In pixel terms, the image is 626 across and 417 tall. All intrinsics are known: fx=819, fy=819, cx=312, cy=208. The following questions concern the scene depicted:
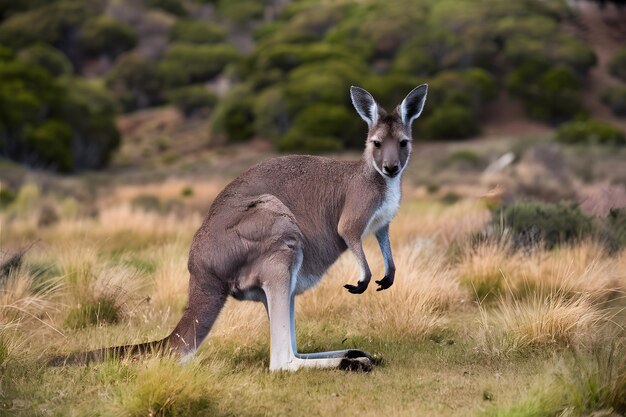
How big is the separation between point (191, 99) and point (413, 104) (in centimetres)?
6369

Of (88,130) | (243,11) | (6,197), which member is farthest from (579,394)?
(243,11)

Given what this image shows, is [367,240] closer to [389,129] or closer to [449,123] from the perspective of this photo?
[389,129]

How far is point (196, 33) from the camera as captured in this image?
3346 inches


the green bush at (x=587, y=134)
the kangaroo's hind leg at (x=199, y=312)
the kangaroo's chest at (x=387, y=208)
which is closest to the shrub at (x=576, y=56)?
the green bush at (x=587, y=134)

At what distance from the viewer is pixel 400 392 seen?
5707mm

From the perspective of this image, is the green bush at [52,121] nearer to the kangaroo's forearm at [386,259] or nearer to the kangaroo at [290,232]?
the kangaroo at [290,232]

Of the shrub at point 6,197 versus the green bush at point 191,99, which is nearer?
the shrub at point 6,197

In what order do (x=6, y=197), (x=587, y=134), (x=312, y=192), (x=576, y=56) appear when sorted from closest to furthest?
(x=312, y=192) < (x=6, y=197) < (x=587, y=134) < (x=576, y=56)

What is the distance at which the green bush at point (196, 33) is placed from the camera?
85.0 m

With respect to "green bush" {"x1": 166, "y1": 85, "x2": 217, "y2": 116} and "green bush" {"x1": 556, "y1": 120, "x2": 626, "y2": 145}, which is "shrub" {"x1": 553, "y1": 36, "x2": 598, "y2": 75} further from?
"green bush" {"x1": 166, "y1": 85, "x2": 217, "y2": 116}

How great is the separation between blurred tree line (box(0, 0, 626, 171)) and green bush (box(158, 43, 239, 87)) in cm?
13

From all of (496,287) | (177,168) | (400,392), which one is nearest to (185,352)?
(400,392)

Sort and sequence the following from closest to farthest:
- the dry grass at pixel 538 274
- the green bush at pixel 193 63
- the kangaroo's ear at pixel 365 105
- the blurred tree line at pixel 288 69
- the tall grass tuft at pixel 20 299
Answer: the kangaroo's ear at pixel 365 105
the tall grass tuft at pixel 20 299
the dry grass at pixel 538 274
the blurred tree line at pixel 288 69
the green bush at pixel 193 63

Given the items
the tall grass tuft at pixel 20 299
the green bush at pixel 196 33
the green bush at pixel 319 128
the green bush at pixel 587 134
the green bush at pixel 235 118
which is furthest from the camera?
the green bush at pixel 196 33
